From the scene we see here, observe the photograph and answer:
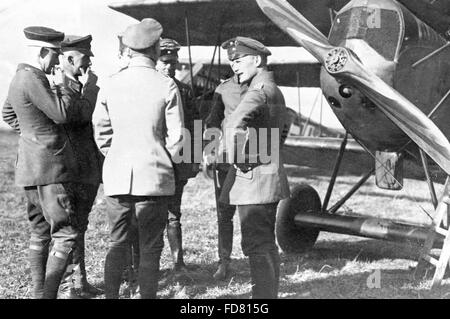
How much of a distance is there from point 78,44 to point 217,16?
242 centimetres

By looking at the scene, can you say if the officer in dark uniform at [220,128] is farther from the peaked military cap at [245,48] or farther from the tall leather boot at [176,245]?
the peaked military cap at [245,48]

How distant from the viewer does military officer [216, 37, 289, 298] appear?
4.14 meters

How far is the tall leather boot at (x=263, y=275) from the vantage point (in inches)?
165

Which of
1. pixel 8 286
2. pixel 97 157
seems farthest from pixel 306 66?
pixel 8 286

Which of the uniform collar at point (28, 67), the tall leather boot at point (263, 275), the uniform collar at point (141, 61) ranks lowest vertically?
the tall leather boot at point (263, 275)

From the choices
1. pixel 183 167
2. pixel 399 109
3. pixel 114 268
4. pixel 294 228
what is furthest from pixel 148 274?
pixel 294 228

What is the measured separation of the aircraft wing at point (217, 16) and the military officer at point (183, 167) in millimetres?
1199

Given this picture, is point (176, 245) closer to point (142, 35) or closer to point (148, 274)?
point (148, 274)

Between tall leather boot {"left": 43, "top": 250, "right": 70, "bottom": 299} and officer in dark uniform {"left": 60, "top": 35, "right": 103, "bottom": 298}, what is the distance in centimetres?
57

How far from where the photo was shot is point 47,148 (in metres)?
4.26

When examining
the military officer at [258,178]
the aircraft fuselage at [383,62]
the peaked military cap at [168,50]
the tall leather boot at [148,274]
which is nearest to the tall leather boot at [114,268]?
the tall leather boot at [148,274]

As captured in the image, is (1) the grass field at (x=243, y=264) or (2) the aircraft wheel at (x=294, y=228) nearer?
(1) the grass field at (x=243, y=264)
